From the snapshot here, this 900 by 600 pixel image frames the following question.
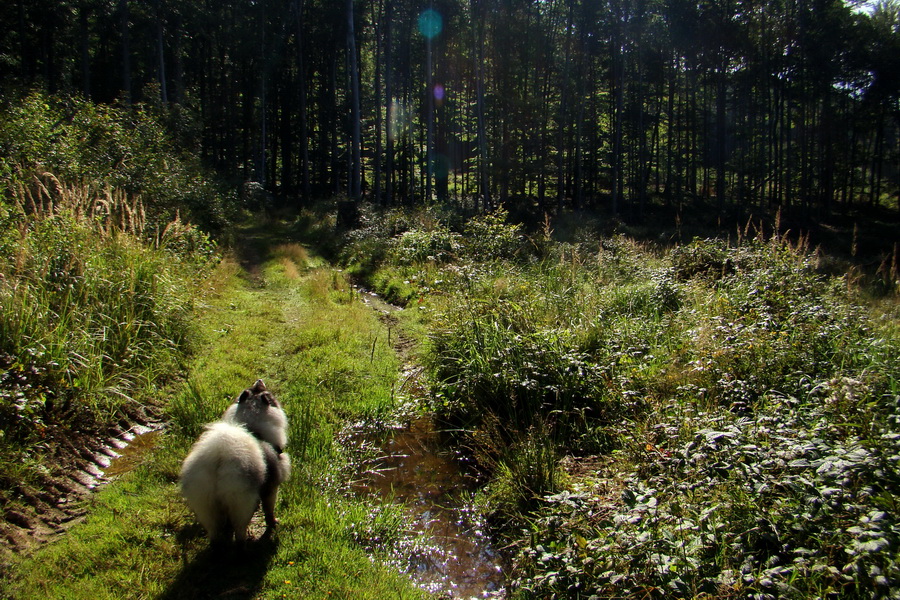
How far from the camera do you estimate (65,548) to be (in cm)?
304

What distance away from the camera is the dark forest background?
27.6 m

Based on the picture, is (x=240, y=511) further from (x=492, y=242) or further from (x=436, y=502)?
(x=492, y=242)

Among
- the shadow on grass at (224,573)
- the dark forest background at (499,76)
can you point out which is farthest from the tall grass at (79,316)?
the dark forest background at (499,76)

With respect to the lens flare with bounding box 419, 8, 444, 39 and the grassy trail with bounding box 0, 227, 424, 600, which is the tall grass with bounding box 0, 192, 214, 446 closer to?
the grassy trail with bounding box 0, 227, 424, 600

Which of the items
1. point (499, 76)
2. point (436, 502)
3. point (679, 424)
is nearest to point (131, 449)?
point (436, 502)

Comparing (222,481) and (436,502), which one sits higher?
(222,481)

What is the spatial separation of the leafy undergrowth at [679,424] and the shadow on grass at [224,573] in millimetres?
1627

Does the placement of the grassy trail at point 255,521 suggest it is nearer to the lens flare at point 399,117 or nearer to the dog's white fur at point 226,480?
the dog's white fur at point 226,480

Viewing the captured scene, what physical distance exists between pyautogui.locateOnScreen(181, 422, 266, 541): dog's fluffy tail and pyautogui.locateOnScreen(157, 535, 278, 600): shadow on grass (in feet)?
0.50

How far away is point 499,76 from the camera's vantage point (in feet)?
102

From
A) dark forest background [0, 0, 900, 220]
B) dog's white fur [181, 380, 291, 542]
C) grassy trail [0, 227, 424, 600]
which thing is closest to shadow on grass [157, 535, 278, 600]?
grassy trail [0, 227, 424, 600]

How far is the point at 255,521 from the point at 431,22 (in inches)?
1108

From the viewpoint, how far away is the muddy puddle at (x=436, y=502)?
3.38 m

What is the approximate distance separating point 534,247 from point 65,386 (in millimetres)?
10669
